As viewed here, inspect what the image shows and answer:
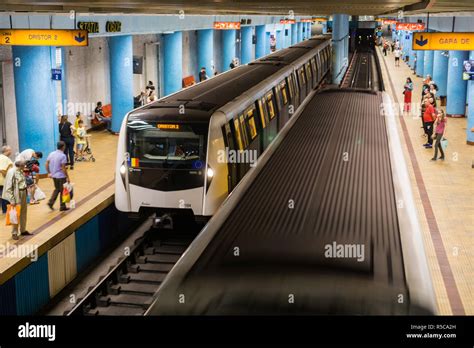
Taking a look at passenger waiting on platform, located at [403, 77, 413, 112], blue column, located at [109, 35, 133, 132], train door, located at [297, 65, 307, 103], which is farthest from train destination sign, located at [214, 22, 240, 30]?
passenger waiting on platform, located at [403, 77, 413, 112]

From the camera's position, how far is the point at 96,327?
3.79 metres

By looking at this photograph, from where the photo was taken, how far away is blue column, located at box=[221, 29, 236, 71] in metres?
36.4

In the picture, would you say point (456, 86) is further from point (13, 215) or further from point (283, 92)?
point (13, 215)

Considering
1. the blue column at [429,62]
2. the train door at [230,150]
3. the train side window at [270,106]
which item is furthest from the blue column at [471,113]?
the blue column at [429,62]

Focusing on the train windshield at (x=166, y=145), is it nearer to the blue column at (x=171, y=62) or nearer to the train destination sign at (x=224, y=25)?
the blue column at (x=171, y=62)

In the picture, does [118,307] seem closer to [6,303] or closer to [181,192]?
[6,303]

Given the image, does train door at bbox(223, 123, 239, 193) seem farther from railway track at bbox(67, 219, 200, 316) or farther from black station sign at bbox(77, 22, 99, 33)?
black station sign at bbox(77, 22, 99, 33)

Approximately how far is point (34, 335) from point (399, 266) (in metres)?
2.57

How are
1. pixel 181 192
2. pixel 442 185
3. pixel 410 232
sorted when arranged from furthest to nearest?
pixel 442 185 < pixel 181 192 < pixel 410 232

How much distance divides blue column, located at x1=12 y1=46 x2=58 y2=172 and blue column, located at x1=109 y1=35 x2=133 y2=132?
5.95m

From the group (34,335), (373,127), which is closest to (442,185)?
(373,127)

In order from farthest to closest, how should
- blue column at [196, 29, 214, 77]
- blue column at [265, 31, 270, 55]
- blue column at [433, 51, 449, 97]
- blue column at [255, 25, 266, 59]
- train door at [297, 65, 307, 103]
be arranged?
blue column at [265, 31, 270, 55], blue column at [255, 25, 266, 59], blue column at [196, 29, 214, 77], blue column at [433, 51, 449, 97], train door at [297, 65, 307, 103]

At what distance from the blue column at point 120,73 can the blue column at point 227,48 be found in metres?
14.7

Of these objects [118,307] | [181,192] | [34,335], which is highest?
[34,335]
